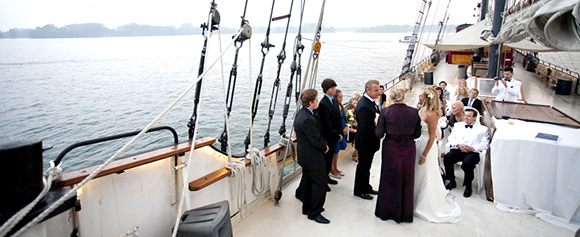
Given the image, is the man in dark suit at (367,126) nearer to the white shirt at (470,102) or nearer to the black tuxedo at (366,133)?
the black tuxedo at (366,133)

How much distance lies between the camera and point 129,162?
236 cm

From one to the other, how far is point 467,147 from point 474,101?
1861mm

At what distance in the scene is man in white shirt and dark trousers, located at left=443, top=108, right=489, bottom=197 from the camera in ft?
12.8

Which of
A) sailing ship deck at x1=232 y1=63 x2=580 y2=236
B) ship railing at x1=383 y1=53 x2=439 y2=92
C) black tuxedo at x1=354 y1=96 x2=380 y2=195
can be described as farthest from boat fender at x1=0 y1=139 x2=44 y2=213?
ship railing at x1=383 y1=53 x2=439 y2=92

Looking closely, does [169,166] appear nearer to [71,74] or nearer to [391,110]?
[391,110]

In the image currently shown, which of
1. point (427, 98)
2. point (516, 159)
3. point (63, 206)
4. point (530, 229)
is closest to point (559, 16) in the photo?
point (427, 98)

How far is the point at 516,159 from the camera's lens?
3.41m

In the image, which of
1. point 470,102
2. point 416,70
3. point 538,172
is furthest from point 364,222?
point 416,70

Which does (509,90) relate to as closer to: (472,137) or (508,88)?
(508,88)

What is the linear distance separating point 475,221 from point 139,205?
3196 mm

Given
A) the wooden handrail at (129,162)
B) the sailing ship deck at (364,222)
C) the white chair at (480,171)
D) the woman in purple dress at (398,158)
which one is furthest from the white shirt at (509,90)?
the wooden handrail at (129,162)

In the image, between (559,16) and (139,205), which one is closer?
(559,16)

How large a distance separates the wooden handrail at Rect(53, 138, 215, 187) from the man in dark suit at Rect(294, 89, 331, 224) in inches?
33.5

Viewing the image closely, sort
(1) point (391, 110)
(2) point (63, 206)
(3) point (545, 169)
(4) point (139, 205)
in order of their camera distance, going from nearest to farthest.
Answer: (2) point (63, 206) → (4) point (139, 205) → (1) point (391, 110) → (3) point (545, 169)
